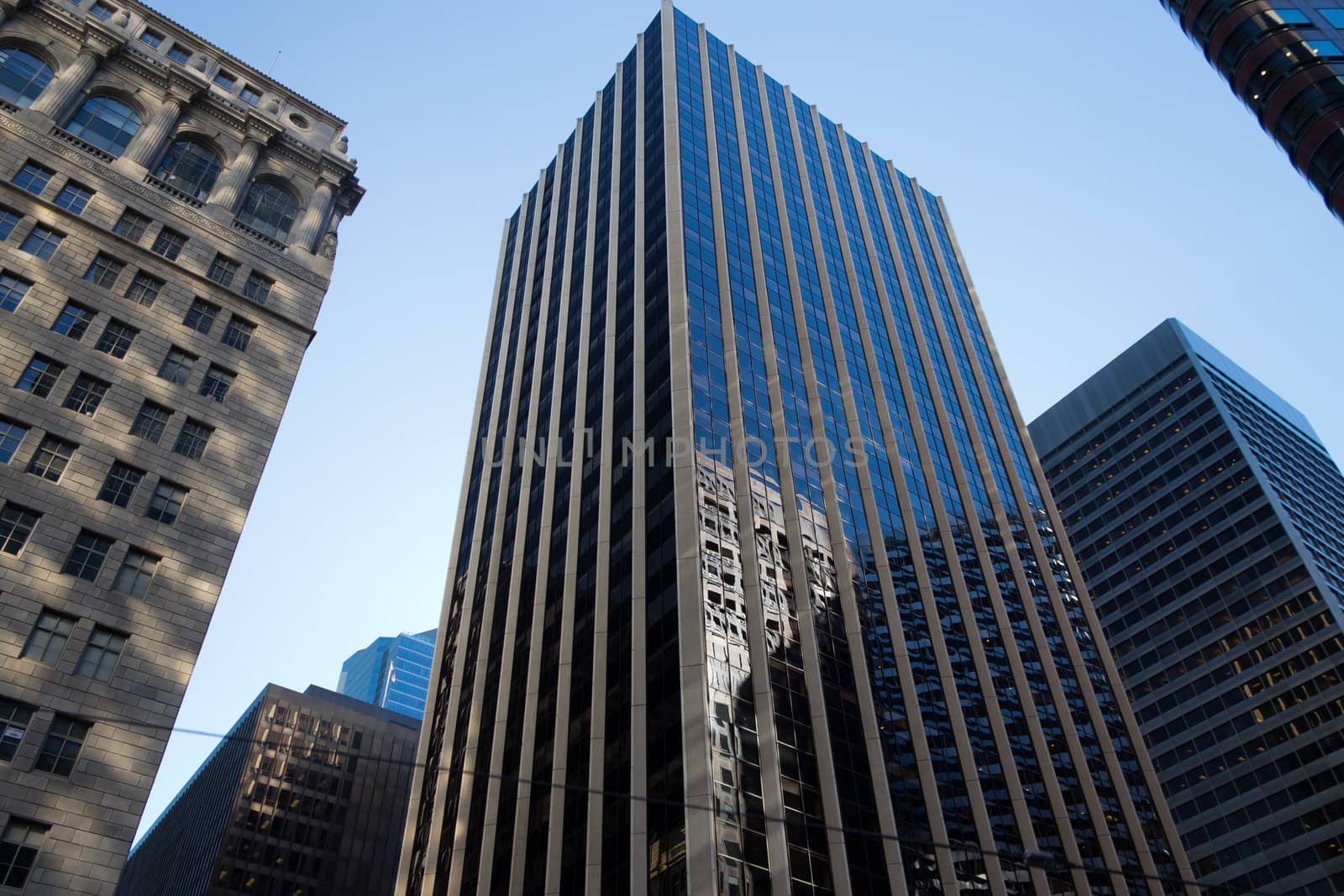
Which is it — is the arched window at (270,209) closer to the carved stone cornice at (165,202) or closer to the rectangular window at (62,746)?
the carved stone cornice at (165,202)

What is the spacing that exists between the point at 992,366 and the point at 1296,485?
45.6 m

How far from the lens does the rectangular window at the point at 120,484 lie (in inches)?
1437

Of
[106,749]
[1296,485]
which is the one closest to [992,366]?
[1296,485]

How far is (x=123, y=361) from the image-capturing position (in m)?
40.3

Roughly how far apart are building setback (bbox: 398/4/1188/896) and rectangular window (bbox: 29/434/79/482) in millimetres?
30964

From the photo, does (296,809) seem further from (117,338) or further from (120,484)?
(120,484)

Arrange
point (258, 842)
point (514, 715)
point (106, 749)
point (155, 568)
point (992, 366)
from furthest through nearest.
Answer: point (258, 842), point (992, 366), point (514, 715), point (155, 568), point (106, 749)

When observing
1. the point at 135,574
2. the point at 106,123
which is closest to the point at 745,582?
the point at 135,574

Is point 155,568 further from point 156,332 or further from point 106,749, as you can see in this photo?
point 156,332

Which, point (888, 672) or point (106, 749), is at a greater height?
point (888, 672)

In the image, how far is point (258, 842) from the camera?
113438 millimetres

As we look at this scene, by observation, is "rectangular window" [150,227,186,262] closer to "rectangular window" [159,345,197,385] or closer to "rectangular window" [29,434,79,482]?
"rectangular window" [159,345,197,385]

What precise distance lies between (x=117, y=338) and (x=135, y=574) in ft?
36.6

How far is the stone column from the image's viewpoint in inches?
2034
